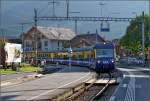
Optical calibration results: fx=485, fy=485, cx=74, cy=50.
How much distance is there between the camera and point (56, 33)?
489 feet

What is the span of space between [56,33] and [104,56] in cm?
9798

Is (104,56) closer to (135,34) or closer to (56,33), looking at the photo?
(135,34)

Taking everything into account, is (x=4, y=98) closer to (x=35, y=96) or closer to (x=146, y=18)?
(x=35, y=96)

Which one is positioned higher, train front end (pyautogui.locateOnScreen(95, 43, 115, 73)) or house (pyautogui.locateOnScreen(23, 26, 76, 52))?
house (pyautogui.locateOnScreen(23, 26, 76, 52))

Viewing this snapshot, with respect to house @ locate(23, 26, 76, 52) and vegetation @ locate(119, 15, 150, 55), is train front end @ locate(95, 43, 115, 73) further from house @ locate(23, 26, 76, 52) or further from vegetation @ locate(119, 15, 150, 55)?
house @ locate(23, 26, 76, 52)

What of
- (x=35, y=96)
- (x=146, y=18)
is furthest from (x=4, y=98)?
(x=146, y=18)

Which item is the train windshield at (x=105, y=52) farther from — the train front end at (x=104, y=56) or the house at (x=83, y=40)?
the house at (x=83, y=40)

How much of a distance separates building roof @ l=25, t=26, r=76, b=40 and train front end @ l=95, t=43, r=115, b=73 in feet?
279

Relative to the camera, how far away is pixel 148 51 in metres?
103

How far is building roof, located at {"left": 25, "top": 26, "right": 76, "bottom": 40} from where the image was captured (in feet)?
465

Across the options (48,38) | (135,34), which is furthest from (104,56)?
(48,38)

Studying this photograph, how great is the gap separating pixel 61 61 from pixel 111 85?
5048 centimetres

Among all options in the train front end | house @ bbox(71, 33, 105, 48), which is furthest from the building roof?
the train front end

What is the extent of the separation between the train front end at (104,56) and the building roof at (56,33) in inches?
3346
